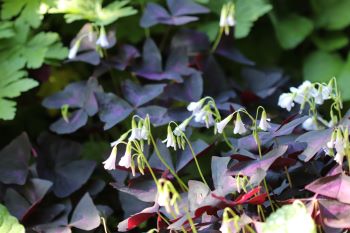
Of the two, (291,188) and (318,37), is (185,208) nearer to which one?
(291,188)

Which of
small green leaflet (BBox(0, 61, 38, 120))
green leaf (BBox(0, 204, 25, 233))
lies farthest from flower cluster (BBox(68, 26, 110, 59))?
green leaf (BBox(0, 204, 25, 233))

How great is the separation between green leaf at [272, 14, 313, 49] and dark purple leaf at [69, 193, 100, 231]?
916 mm

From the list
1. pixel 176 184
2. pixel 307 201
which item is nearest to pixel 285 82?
pixel 176 184

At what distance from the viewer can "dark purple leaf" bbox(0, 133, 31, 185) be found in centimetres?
134

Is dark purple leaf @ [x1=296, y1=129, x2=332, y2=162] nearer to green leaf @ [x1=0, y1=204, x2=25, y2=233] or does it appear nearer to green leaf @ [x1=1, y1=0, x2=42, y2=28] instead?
green leaf @ [x1=0, y1=204, x2=25, y2=233]

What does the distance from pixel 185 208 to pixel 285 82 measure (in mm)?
787

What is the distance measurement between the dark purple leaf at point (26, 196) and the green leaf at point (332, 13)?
110 cm

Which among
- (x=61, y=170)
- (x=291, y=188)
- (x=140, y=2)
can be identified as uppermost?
(x=140, y=2)

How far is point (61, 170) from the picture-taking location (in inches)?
55.8

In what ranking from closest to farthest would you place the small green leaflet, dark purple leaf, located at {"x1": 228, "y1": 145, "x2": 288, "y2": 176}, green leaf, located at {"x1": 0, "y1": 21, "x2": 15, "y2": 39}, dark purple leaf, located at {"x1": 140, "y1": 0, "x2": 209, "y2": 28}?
1. dark purple leaf, located at {"x1": 228, "y1": 145, "x2": 288, "y2": 176}
2. the small green leaflet
3. green leaf, located at {"x1": 0, "y1": 21, "x2": 15, "y2": 39}
4. dark purple leaf, located at {"x1": 140, "y1": 0, "x2": 209, "y2": 28}

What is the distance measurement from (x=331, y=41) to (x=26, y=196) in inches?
44.6

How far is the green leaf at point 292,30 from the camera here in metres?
1.86

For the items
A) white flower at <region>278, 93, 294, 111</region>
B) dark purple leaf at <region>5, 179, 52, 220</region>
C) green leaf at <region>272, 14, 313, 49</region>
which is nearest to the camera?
white flower at <region>278, 93, 294, 111</region>

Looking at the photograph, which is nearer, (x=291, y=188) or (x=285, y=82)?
(x=291, y=188)
